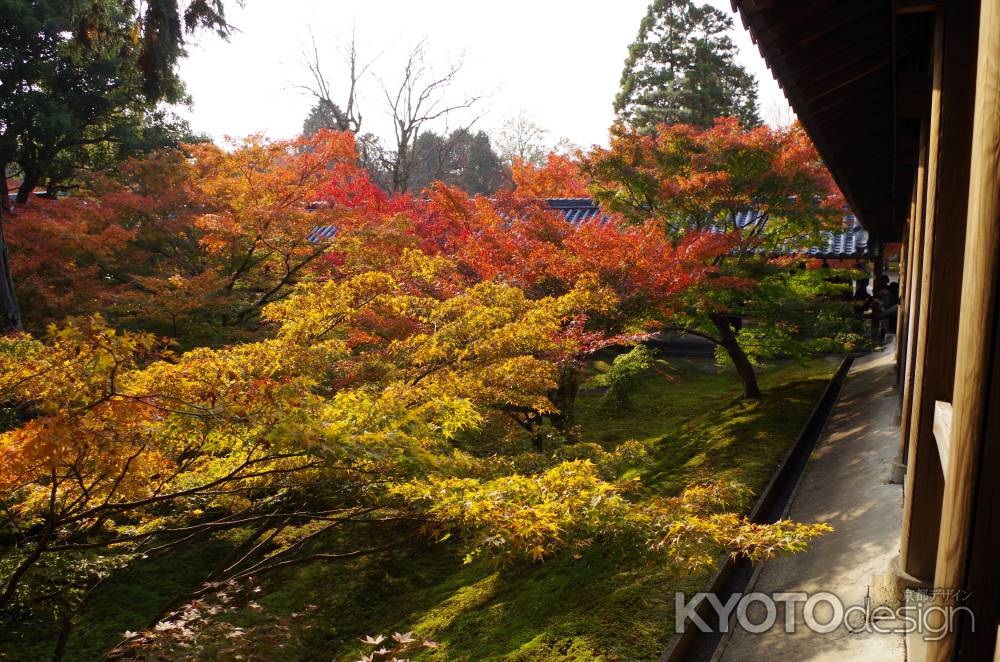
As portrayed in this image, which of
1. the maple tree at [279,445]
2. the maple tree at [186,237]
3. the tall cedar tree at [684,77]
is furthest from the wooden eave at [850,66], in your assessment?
the tall cedar tree at [684,77]

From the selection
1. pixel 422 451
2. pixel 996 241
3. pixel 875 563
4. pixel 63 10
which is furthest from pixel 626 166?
pixel 63 10

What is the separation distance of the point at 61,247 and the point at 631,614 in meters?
9.57

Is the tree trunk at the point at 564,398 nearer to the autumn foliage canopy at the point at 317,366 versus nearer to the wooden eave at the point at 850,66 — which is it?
the autumn foliage canopy at the point at 317,366

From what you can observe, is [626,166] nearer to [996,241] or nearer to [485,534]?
[485,534]

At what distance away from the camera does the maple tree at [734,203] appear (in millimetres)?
11227

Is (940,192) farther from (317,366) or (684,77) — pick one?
(684,77)

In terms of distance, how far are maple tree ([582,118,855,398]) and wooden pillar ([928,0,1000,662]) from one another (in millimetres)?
8557

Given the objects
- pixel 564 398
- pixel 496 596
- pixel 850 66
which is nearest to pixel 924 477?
pixel 850 66

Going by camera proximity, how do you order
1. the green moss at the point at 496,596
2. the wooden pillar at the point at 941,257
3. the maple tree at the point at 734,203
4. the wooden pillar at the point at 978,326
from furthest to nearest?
the maple tree at the point at 734,203
the green moss at the point at 496,596
the wooden pillar at the point at 941,257
the wooden pillar at the point at 978,326

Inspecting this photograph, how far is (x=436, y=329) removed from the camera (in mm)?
7555

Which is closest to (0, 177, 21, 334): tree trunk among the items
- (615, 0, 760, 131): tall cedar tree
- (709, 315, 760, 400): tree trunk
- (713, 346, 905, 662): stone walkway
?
(713, 346, 905, 662): stone walkway

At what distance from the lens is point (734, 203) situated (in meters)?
11.7

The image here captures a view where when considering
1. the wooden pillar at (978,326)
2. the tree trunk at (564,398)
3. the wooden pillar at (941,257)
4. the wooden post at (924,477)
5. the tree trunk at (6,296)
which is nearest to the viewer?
the wooden pillar at (978,326)

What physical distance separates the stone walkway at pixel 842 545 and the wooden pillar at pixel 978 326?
3258mm
